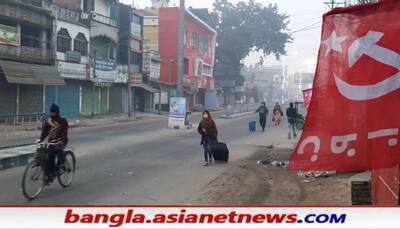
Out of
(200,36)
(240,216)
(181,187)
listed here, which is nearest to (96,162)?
(181,187)

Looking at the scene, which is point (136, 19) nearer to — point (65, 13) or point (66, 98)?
point (65, 13)

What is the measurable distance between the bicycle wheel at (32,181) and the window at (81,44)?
1.76 metres

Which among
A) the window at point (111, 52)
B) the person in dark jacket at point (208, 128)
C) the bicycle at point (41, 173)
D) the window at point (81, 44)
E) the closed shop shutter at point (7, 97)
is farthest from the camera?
the bicycle at point (41, 173)

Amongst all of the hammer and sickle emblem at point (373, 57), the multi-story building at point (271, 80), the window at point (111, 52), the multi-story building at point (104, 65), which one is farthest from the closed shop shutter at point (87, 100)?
the hammer and sickle emblem at point (373, 57)

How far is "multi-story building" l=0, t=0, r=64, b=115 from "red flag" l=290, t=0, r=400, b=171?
162cm

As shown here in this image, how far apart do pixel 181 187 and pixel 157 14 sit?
187 centimetres

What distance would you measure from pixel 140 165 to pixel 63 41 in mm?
2419

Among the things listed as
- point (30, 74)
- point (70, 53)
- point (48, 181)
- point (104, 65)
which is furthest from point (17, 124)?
point (48, 181)

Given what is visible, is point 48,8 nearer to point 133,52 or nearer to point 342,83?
point 133,52

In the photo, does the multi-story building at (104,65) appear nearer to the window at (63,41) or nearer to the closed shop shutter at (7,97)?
the window at (63,41)

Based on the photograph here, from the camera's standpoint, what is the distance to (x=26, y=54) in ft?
9.48

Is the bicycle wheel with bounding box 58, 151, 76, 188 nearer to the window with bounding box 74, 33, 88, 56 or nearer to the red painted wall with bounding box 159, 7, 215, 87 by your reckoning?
the red painted wall with bounding box 159, 7, 215, 87

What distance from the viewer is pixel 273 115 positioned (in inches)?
183

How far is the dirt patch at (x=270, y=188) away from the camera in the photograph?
126 inches
